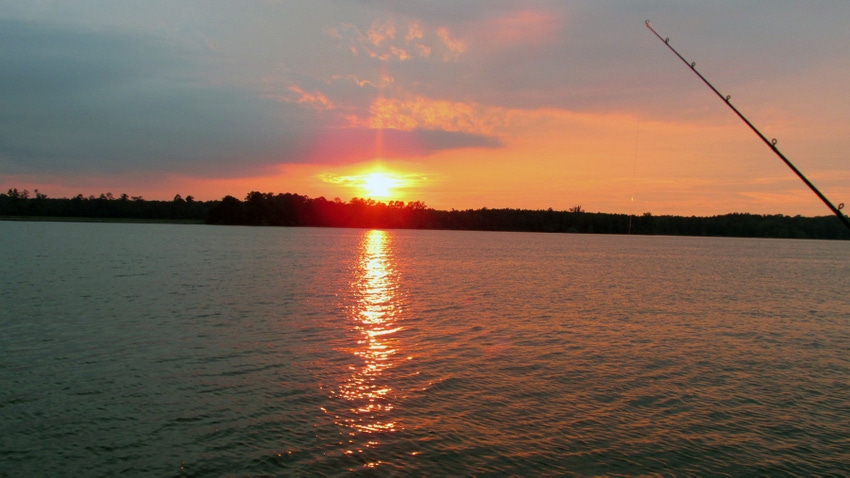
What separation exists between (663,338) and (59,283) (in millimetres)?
29747

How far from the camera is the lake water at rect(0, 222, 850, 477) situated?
8.62 metres

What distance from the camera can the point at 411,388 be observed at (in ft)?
39.9

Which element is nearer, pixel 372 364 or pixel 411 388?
pixel 411 388

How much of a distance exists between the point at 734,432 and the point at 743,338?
10.5m

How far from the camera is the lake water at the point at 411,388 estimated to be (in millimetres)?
8625

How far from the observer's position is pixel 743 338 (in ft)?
62.4

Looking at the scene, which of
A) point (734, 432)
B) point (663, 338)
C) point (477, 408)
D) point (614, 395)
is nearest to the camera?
point (734, 432)

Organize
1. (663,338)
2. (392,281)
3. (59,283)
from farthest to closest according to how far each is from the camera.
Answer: (392,281) < (59,283) < (663,338)

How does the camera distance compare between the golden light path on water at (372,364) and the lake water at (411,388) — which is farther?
the golden light path on water at (372,364)

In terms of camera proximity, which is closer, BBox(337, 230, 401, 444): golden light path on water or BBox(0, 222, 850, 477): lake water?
BBox(0, 222, 850, 477): lake water

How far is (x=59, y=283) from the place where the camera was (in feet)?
97.8

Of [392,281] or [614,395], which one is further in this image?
[392,281]

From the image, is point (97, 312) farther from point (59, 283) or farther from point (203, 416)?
point (203, 416)

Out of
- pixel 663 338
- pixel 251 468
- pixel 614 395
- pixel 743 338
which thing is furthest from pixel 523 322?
pixel 251 468
